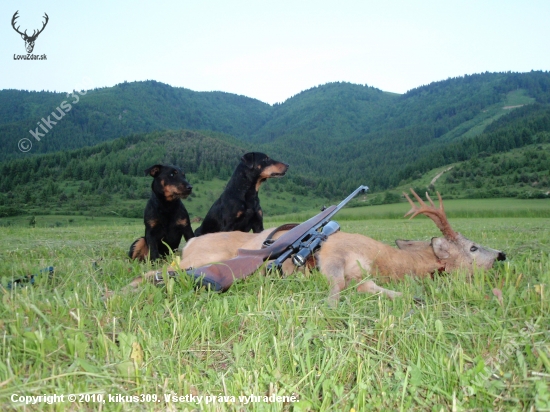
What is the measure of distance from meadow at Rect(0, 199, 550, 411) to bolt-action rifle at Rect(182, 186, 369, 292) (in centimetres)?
22

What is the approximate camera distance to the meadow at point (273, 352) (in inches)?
72.0

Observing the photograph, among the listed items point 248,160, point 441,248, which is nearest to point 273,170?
point 248,160

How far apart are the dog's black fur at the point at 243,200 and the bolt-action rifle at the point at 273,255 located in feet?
8.90

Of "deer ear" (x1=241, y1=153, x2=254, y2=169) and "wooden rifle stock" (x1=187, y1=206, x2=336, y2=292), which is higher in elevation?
"deer ear" (x1=241, y1=153, x2=254, y2=169)

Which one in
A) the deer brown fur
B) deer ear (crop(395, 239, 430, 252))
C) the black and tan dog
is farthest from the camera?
the black and tan dog

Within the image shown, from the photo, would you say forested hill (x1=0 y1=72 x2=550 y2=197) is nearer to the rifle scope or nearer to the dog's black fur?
the dog's black fur

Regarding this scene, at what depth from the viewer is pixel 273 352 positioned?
2223mm

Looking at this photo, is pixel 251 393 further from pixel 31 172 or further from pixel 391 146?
pixel 391 146

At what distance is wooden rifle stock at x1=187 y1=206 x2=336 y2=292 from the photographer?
3.24m

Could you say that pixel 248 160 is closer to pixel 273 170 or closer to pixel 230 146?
pixel 273 170

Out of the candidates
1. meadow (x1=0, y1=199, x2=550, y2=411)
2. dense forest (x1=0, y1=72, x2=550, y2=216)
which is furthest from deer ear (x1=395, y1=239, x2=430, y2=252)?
dense forest (x1=0, y1=72, x2=550, y2=216)

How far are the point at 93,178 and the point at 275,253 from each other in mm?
88470

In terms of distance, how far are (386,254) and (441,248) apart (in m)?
0.58

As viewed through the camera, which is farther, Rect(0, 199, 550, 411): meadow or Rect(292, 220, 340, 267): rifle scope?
Rect(292, 220, 340, 267): rifle scope
